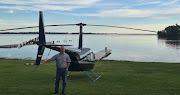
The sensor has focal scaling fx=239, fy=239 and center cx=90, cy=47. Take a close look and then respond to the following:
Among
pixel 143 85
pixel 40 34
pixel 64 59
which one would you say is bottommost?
pixel 143 85

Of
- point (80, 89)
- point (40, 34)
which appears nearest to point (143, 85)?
point (80, 89)

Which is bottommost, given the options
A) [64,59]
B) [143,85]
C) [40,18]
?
[143,85]

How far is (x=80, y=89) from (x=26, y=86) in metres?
2.91

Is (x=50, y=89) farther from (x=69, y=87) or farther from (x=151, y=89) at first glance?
(x=151, y=89)

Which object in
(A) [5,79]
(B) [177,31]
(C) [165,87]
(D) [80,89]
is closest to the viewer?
(D) [80,89]

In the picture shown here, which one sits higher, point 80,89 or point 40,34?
point 40,34

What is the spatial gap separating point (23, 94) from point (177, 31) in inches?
7544

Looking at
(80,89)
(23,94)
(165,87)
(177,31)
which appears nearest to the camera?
(23,94)

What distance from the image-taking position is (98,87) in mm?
12469

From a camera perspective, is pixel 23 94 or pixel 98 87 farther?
pixel 98 87

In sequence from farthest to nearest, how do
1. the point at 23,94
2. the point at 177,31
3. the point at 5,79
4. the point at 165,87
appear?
the point at 177,31, the point at 5,79, the point at 165,87, the point at 23,94

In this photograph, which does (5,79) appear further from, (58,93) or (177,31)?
(177,31)

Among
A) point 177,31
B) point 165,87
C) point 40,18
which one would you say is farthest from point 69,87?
point 177,31

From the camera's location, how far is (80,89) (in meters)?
11.8
